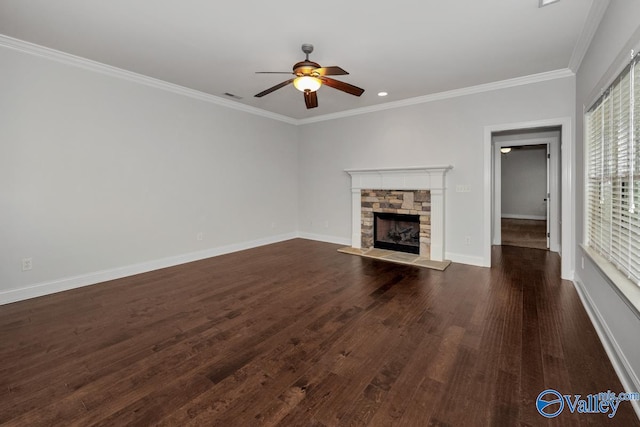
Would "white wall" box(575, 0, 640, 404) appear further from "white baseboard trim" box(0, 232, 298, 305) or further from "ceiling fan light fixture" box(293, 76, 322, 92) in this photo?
"white baseboard trim" box(0, 232, 298, 305)

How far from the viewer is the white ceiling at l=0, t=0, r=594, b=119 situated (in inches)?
99.0

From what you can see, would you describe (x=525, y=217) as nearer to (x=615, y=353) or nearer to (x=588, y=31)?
(x=588, y=31)

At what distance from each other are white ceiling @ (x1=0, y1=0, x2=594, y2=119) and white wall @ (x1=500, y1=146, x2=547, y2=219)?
24.4 ft

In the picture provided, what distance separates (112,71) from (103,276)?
2.64 m

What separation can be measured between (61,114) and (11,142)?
22.4 inches

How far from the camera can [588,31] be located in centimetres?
279

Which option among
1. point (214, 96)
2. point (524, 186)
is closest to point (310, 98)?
point (214, 96)

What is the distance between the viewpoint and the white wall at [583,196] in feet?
5.80

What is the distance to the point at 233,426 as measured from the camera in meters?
1.51

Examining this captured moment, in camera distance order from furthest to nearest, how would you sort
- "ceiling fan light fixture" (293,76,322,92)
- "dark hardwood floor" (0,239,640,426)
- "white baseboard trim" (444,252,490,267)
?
"white baseboard trim" (444,252,490,267) → "ceiling fan light fixture" (293,76,322,92) → "dark hardwood floor" (0,239,640,426)

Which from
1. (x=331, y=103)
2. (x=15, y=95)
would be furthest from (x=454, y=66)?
(x=15, y=95)

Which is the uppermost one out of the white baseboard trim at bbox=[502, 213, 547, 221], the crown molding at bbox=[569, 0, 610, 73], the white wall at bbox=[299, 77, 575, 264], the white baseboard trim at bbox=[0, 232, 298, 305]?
the crown molding at bbox=[569, 0, 610, 73]

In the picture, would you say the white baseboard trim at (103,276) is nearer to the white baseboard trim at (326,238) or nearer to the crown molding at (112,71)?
the white baseboard trim at (326,238)

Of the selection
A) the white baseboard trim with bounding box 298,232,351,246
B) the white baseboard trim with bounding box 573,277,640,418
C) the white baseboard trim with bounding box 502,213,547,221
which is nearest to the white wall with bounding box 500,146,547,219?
the white baseboard trim with bounding box 502,213,547,221
